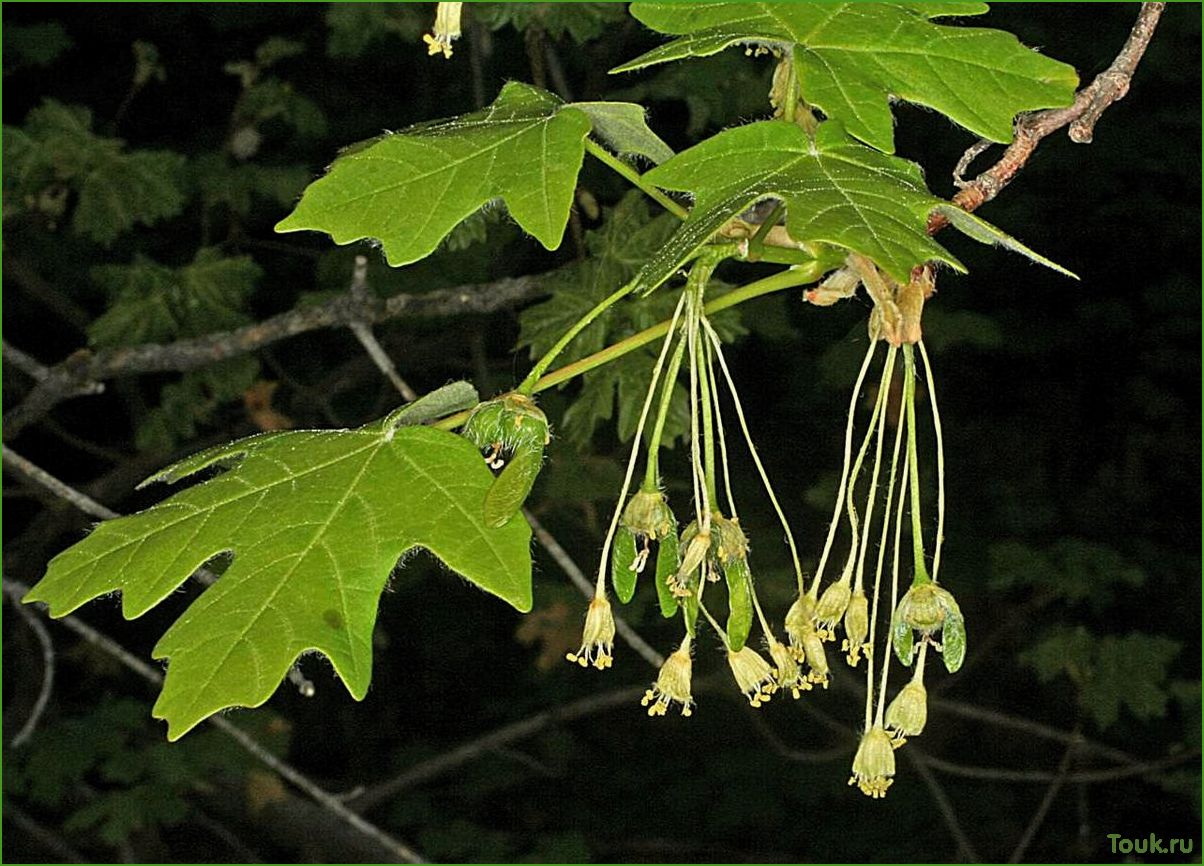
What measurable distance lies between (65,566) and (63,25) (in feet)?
11.2

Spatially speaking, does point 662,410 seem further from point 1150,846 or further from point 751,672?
point 1150,846

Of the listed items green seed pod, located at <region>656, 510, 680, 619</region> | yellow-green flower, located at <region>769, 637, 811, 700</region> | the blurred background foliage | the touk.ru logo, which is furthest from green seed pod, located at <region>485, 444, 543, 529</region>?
the touk.ru logo

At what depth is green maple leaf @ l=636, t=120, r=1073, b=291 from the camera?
85cm

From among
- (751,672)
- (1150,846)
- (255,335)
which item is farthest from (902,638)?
(1150,846)

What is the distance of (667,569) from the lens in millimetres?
997

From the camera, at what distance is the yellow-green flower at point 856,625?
1.01 metres

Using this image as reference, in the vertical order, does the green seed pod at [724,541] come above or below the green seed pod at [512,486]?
below

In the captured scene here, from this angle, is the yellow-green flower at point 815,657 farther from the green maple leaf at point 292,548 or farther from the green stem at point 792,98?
the green stem at point 792,98

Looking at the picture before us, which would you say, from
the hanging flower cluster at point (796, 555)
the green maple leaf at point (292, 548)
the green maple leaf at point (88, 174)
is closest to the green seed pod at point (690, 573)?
the hanging flower cluster at point (796, 555)

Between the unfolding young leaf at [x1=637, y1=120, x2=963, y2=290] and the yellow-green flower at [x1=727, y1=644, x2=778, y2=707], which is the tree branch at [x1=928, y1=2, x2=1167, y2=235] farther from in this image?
the yellow-green flower at [x1=727, y1=644, x2=778, y2=707]

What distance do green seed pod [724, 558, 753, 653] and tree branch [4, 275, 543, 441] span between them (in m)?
1.06

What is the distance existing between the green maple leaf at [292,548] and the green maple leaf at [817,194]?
0.86 feet

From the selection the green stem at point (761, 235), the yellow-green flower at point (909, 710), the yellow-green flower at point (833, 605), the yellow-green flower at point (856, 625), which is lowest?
the yellow-green flower at point (909, 710)

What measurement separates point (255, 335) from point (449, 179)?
3.44 feet
